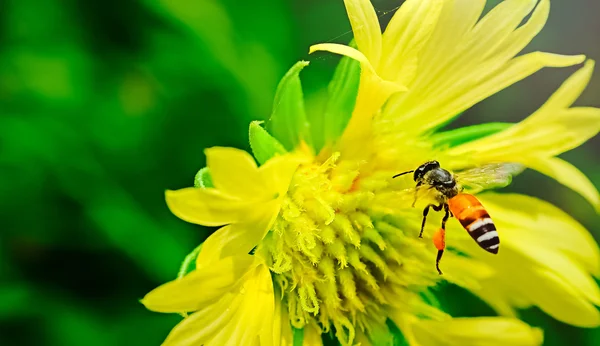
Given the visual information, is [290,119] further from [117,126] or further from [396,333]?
[117,126]

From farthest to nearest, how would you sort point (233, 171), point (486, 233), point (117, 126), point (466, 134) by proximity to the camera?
point (117, 126), point (466, 134), point (486, 233), point (233, 171)

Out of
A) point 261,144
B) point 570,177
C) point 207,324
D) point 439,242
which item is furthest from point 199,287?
point 570,177

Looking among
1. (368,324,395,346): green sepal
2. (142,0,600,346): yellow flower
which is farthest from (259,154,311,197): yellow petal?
(368,324,395,346): green sepal

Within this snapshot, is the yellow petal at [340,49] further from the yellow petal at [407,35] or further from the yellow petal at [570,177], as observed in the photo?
the yellow petal at [570,177]

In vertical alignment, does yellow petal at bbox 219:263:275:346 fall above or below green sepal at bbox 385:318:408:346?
below

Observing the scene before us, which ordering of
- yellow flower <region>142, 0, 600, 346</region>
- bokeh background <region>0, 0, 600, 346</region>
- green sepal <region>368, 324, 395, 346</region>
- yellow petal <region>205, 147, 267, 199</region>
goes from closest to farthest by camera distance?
yellow petal <region>205, 147, 267, 199</region>
yellow flower <region>142, 0, 600, 346</region>
green sepal <region>368, 324, 395, 346</region>
bokeh background <region>0, 0, 600, 346</region>

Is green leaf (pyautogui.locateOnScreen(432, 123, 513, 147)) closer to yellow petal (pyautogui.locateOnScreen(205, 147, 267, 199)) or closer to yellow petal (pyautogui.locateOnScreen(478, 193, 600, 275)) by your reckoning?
yellow petal (pyautogui.locateOnScreen(478, 193, 600, 275))

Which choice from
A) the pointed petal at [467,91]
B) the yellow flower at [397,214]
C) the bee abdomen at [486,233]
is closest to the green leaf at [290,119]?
the yellow flower at [397,214]

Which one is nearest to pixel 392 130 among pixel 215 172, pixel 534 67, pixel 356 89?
pixel 356 89
